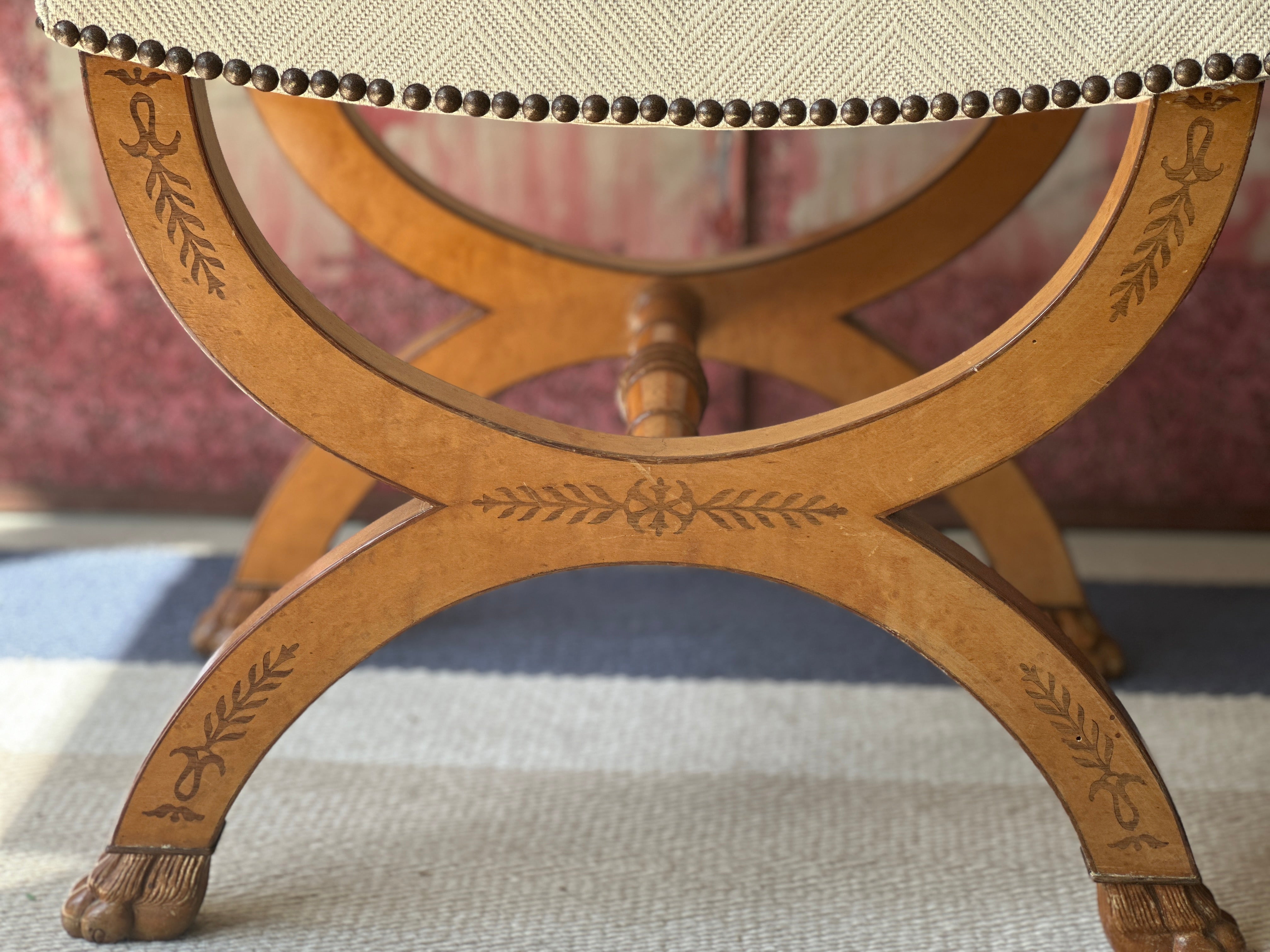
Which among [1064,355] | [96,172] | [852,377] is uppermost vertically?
[96,172]

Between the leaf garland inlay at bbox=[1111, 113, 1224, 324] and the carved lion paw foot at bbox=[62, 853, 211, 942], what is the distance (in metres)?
0.50

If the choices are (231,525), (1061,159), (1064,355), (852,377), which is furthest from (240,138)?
(1064,355)

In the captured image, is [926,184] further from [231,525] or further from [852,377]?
[231,525]

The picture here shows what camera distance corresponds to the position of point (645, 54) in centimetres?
51

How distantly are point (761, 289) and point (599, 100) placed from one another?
1.27 ft

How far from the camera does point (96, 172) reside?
112 cm

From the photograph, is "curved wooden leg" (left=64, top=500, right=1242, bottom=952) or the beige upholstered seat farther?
"curved wooden leg" (left=64, top=500, right=1242, bottom=952)

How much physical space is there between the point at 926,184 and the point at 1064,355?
33 cm

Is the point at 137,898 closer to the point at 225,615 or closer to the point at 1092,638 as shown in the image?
the point at 225,615

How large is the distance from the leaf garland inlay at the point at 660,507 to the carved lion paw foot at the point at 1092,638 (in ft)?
1.21

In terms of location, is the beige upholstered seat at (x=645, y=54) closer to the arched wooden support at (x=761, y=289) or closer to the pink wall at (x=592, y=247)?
the arched wooden support at (x=761, y=289)

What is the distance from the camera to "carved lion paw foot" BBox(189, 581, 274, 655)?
94 centimetres

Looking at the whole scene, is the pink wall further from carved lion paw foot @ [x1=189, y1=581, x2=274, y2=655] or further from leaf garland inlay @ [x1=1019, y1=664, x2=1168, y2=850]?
leaf garland inlay @ [x1=1019, y1=664, x2=1168, y2=850]

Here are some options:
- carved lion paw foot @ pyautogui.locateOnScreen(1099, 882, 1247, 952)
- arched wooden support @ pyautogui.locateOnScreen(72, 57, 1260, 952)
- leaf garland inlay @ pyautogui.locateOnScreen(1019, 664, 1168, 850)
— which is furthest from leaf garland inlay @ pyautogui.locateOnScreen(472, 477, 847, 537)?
carved lion paw foot @ pyautogui.locateOnScreen(1099, 882, 1247, 952)
